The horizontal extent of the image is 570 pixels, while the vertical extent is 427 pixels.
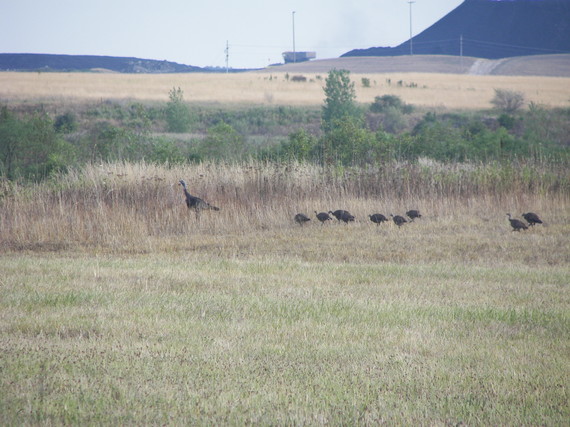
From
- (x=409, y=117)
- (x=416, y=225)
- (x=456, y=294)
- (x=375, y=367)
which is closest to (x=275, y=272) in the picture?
(x=456, y=294)

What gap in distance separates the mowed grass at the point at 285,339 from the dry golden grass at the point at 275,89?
207 ft

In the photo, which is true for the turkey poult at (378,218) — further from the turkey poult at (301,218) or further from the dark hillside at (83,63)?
the dark hillside at (83,63)

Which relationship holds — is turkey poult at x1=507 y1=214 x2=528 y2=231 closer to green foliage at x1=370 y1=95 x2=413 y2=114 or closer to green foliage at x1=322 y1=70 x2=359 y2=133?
green foliage at x1=322 y1=70 x2=359 y2=133

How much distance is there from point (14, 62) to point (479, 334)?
5829 inches

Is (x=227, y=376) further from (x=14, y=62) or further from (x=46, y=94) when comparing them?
(x=14, y=62)

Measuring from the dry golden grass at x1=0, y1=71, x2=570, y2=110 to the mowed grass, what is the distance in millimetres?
63196

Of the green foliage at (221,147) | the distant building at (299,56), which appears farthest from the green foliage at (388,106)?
the distant building at (299,56)

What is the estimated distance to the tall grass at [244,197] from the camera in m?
13.9

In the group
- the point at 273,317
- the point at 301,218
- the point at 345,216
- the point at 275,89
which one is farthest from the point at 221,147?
the point at 275,89

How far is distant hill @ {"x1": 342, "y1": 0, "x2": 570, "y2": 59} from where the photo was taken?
158m

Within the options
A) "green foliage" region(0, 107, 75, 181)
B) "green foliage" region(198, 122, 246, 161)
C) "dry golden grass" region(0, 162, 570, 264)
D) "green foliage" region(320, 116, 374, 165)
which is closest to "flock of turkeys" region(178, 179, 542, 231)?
"dry golden grass" region(0, 162, 570, 264)

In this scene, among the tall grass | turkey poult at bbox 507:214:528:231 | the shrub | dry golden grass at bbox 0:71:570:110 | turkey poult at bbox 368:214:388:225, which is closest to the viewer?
turkey poult at bbox 507:214:528:231

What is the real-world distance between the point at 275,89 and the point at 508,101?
36947 millimetres

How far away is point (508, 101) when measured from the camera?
67.7 m
